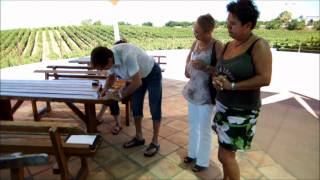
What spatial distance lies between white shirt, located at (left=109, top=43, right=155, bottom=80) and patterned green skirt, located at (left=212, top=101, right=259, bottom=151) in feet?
2.87

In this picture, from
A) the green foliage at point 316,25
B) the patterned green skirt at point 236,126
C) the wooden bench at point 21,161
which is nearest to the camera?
the wooden bench at point 21,161

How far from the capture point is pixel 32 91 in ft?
9.26

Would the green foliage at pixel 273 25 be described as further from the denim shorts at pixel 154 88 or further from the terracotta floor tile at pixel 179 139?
the denim shorts at pixel 154 88

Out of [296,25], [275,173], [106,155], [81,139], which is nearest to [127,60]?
[81,139]

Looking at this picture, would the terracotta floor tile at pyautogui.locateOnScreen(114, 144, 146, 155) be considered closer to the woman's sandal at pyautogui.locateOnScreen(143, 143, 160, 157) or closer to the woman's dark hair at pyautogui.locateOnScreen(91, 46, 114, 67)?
the woman's sandal at pyautogui.locateOnScreen(143, 143, 160, 157)

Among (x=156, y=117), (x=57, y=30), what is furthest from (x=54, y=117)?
(x=57, y=30)

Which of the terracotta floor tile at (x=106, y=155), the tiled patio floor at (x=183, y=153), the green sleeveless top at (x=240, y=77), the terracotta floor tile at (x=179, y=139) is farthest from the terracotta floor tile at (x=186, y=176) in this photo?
the green sleeveless top at (x=240, y=77)

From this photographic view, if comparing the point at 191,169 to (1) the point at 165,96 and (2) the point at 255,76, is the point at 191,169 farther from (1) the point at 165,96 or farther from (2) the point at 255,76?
(1) the point at 165,96

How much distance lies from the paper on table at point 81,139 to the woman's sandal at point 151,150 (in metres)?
0.86

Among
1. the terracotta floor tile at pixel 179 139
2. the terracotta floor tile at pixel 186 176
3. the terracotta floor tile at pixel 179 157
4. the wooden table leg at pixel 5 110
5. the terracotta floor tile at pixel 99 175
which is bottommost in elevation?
the terracotta floor tile at pixel 186 176

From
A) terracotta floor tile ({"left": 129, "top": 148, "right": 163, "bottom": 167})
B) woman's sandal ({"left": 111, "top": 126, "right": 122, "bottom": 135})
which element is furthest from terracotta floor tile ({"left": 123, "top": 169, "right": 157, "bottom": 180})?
woman's sandal ({"left": 111, "top": 126, "right": 122, "bottom": 135})

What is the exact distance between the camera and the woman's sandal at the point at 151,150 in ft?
9.16

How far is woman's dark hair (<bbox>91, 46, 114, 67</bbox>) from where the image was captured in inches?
85.3

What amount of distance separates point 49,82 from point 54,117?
0.93 metres
